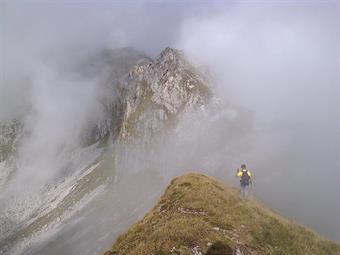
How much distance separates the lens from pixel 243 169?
2040 inches

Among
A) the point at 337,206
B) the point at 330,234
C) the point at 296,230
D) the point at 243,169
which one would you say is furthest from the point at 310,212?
the point at 296,230

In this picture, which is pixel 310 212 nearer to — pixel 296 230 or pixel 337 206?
pixel 337 206

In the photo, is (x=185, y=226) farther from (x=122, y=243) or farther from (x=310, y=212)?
(x=310, y=212)

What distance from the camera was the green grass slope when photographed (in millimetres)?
29156

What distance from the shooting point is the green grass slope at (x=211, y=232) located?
29.2 meters

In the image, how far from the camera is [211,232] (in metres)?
31.2

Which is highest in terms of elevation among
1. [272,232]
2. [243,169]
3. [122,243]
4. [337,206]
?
[337,206]

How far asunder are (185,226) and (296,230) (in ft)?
35.6

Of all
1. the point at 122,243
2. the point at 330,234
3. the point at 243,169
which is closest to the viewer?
the point at 122,243

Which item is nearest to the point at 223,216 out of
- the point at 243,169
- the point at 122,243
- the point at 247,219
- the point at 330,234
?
the point at 247,219

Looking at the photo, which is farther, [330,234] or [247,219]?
[330,234]

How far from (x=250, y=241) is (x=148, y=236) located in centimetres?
731

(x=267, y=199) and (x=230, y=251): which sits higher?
(x=267, y=199)

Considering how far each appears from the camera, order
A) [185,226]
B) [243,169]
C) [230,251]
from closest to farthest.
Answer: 1. [230,251]
2. [185,226]
3. [243,169]
